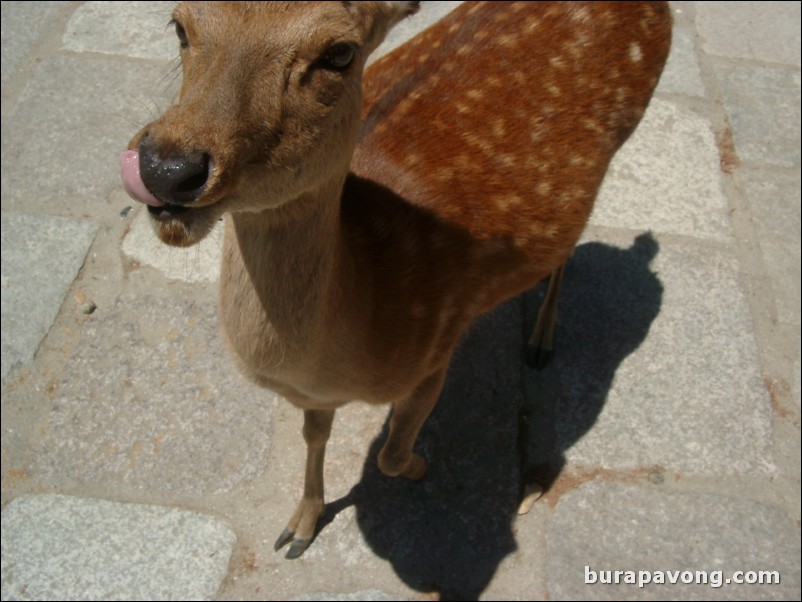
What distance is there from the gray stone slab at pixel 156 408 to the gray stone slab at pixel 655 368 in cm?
124

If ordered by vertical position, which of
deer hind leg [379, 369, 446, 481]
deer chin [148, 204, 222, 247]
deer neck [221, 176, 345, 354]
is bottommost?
deer hind leg [379, 369, 446, 481]

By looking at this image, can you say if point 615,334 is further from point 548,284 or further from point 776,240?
point 776,240

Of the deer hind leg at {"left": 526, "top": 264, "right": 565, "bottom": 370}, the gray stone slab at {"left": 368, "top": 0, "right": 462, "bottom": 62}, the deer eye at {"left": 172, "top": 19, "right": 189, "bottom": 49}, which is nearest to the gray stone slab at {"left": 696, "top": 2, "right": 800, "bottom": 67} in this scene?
the gray stone slab at {"left": 368, "top": 0, "right": 462, "bottom": 62}

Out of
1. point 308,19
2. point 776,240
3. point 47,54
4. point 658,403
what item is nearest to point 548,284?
point 658,403

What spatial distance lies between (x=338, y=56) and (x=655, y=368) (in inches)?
88.7

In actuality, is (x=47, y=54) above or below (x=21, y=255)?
above

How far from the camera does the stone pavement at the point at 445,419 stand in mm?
2691

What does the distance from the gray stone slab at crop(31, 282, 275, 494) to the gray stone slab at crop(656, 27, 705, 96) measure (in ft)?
9.30

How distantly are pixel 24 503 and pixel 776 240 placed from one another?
3.55m

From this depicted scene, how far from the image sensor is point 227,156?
1301 millimetres

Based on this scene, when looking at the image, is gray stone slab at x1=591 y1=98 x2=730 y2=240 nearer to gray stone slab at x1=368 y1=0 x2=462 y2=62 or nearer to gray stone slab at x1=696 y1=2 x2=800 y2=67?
gray stone slab at x1=696 y1=2 x2=800 y2=67

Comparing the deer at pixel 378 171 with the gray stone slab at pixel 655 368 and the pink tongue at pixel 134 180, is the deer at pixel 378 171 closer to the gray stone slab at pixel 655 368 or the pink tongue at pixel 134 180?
the pink tongue at pixel 134 180

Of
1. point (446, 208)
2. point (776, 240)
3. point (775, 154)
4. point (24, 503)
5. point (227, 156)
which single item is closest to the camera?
point (227, 156)

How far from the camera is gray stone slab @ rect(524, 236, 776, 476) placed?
296 cm
